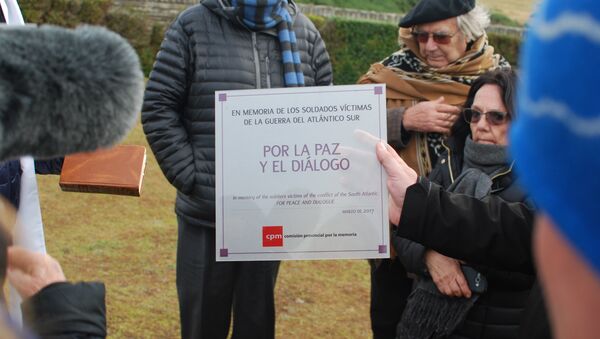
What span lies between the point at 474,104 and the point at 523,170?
2.61m

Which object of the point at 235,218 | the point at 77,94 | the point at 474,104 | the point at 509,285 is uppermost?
the point at 77,94

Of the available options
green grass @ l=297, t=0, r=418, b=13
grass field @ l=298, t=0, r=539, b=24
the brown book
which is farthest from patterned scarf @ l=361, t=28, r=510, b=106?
green grass @ l=297, t=0, r=418, b=13

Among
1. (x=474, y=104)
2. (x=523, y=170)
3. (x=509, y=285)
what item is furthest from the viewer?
(x=474, y=104)

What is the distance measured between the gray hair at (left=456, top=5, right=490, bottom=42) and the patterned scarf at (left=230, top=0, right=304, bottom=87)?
2.90 feet

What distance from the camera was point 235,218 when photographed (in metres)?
2.99

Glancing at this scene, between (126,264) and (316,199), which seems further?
(126,264)

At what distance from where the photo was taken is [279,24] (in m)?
3.66

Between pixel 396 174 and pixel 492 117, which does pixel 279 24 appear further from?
pixel 396 174

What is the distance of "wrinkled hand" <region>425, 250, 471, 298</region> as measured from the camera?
9.59 ft

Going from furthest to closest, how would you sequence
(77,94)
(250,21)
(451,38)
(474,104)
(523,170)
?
(451,38)
(250,21)
(474,104)
(77,94)
(523,170)

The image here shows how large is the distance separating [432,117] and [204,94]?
1076 mm

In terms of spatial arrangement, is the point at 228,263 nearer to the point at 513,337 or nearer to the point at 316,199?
the point at 316,199

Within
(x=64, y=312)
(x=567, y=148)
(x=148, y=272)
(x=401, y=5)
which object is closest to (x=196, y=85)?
(x=64, y=312)

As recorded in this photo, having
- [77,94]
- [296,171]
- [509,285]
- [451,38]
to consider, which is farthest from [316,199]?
[77,94]
